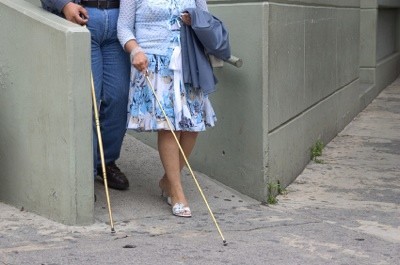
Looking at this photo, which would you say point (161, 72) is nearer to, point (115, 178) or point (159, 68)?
point (159, 68)

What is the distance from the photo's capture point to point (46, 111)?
5.57 m

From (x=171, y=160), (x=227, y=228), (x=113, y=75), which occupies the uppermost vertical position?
(x=113, y=75)

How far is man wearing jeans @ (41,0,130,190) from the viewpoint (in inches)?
232

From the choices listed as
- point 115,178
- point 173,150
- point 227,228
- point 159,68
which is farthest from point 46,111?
point 227,228

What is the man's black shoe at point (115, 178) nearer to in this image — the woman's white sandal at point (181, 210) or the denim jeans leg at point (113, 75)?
the denim jeans leg at point (113, 75)

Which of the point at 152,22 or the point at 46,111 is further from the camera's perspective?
the point at 152,22

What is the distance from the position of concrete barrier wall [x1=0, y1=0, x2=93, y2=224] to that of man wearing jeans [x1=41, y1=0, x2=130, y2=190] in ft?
0.70

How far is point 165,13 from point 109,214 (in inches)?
52.8

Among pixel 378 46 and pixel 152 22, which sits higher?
pixel 152 22

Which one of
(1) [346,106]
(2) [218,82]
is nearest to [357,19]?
(1) [346,106]

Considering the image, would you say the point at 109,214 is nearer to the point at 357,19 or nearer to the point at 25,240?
the point at 25,240

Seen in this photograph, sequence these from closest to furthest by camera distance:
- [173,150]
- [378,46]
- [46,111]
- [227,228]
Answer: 1. [46,111]
2. [227,228]
3. [173,150]
4. [378,46]

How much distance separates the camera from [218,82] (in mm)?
6809

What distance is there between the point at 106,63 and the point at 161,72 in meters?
0.42
